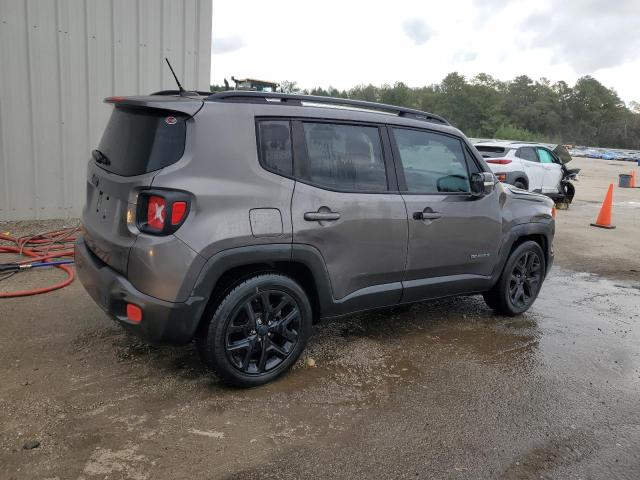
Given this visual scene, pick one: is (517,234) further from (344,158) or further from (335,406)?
(335,406)

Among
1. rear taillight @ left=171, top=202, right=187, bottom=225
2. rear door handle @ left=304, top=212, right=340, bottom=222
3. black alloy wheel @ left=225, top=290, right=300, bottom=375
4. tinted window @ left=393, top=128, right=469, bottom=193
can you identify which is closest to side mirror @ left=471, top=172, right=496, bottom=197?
tinted window @ left=393, top=128, right=469, bottom=193

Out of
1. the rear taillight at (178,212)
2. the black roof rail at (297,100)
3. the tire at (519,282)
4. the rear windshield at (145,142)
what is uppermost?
the black roof rail at (297,100)

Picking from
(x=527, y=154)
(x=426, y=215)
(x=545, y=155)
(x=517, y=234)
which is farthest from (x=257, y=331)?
(x=545, y=155)

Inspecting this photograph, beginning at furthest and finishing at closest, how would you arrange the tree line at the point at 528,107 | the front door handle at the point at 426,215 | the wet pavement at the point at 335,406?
the tree line at the point at 528,107, the front door handle at the point at 426,215, the wet pavement at the point at 335,406

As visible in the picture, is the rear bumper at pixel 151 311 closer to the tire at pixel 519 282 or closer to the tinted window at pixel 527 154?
the tire at pixel 519 282

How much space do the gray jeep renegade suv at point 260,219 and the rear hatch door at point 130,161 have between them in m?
0.01

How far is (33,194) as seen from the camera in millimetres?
7617

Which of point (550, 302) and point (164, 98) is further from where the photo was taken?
point (550, 302)

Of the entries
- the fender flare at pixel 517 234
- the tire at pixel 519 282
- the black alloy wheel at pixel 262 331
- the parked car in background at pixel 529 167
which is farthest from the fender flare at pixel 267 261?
the parked car in background at pixel 529 167

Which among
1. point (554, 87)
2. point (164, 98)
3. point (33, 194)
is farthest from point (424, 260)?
point (554, 87)

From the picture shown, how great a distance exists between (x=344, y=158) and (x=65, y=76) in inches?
226

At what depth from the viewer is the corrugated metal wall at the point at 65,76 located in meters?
7.27

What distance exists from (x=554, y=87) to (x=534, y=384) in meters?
138

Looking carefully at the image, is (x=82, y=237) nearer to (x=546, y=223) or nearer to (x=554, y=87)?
(x=546, y=223)
